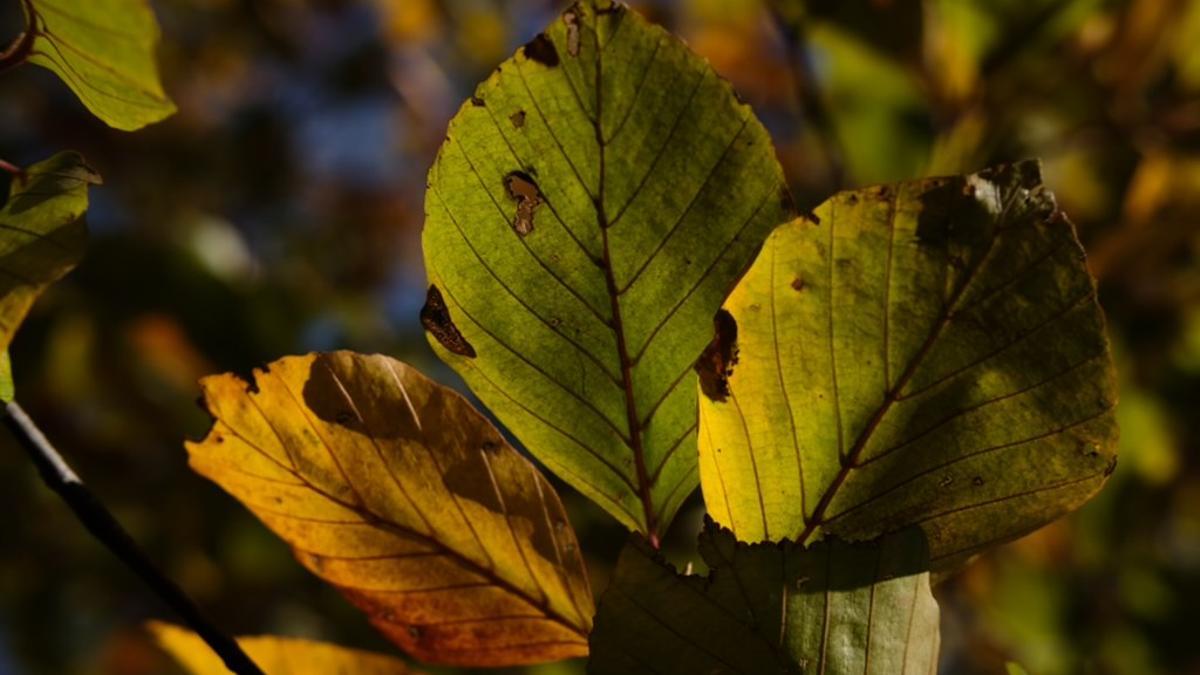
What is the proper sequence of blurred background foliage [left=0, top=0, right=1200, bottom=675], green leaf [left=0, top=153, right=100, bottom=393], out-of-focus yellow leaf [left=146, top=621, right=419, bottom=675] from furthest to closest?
blurred background foliage [left=0, top=0, right=1200, bottom=675], out-of-focus yellow leaf [left=146, top=621, right=419, bottom=675], green leaf [left=0, top=153, right=100, bottom=393]

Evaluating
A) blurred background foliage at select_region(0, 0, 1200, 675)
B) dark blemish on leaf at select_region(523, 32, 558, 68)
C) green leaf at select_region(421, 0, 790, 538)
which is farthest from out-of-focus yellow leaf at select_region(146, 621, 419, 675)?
blurred background foliage at select_region(0, 0, 1200, 675)

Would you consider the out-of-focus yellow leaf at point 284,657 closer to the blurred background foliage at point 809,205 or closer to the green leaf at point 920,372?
the green leaf at point 920,372

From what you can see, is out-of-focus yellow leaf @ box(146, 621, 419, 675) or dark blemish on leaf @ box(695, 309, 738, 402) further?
out-of-focus yellow leaf @ box(146, 621, 419, 675)

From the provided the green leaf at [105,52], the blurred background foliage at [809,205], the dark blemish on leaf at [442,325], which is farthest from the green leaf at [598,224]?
the blurred background foliage at [809,205]

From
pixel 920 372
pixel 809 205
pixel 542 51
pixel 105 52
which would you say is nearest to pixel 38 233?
pixel 105 52

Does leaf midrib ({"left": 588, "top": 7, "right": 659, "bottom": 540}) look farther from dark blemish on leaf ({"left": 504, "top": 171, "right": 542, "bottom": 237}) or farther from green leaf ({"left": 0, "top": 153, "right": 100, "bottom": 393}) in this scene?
green leaf ({"left": 0, "top": 153, "right": 100, "bottom": 393})

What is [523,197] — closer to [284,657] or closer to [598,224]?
[598,224]

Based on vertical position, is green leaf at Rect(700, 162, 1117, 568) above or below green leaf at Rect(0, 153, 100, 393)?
above
